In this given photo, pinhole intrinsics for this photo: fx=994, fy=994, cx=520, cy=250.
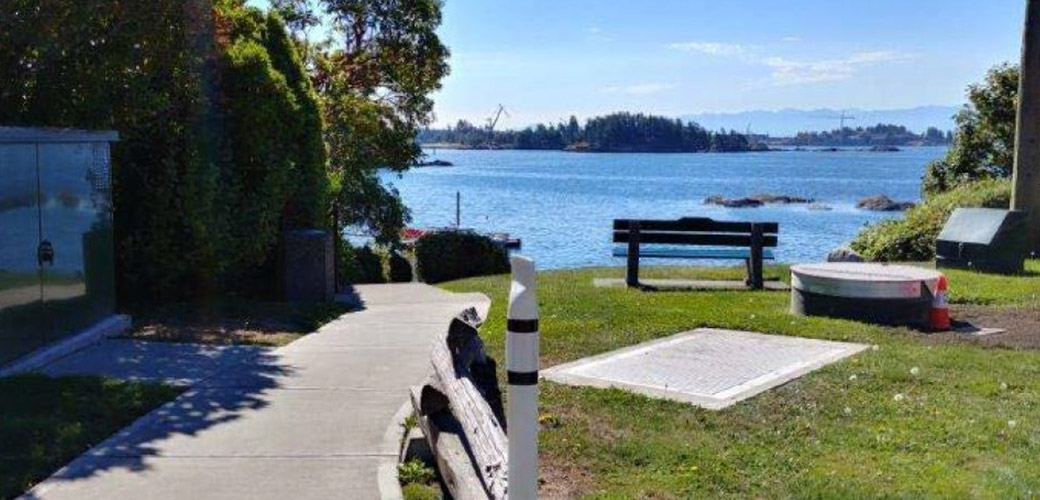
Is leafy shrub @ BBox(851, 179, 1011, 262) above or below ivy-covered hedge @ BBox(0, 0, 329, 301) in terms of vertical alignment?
below

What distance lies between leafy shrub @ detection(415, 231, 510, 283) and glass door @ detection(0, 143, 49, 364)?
12032mm

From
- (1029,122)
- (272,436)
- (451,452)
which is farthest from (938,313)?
(1029,122)

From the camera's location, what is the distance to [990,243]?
1348cm

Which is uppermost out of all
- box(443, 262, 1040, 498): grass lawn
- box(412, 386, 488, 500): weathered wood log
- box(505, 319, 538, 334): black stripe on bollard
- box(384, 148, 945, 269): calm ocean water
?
box(505, 319, 538, 334): black stripe on bollard

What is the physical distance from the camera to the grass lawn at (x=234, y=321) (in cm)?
912

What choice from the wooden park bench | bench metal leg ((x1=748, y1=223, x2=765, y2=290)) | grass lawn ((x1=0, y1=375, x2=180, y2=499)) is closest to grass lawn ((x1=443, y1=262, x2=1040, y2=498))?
grass lawn ((x1=0, y1=375, x2=180, y2=499))

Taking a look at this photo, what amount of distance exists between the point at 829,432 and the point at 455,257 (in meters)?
14.2

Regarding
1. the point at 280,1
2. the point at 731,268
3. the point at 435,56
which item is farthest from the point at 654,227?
the point at 280,1

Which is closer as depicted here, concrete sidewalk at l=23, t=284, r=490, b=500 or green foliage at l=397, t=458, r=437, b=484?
concrete sidewalk at l=23, t=284, r=490, b=500

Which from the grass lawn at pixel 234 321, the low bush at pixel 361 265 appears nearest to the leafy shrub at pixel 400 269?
the low bush at pixel 361 265

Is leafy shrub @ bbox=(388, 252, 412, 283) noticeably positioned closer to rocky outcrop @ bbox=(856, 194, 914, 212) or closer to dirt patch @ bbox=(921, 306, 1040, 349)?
dirt patch @ bbox=(921, 306, 1040, 349)

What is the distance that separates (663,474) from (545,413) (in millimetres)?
1274

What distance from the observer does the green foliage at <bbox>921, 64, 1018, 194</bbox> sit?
24766 millimetres

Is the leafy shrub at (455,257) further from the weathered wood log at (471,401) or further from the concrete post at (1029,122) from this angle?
the weathered wood log at (471,401)
